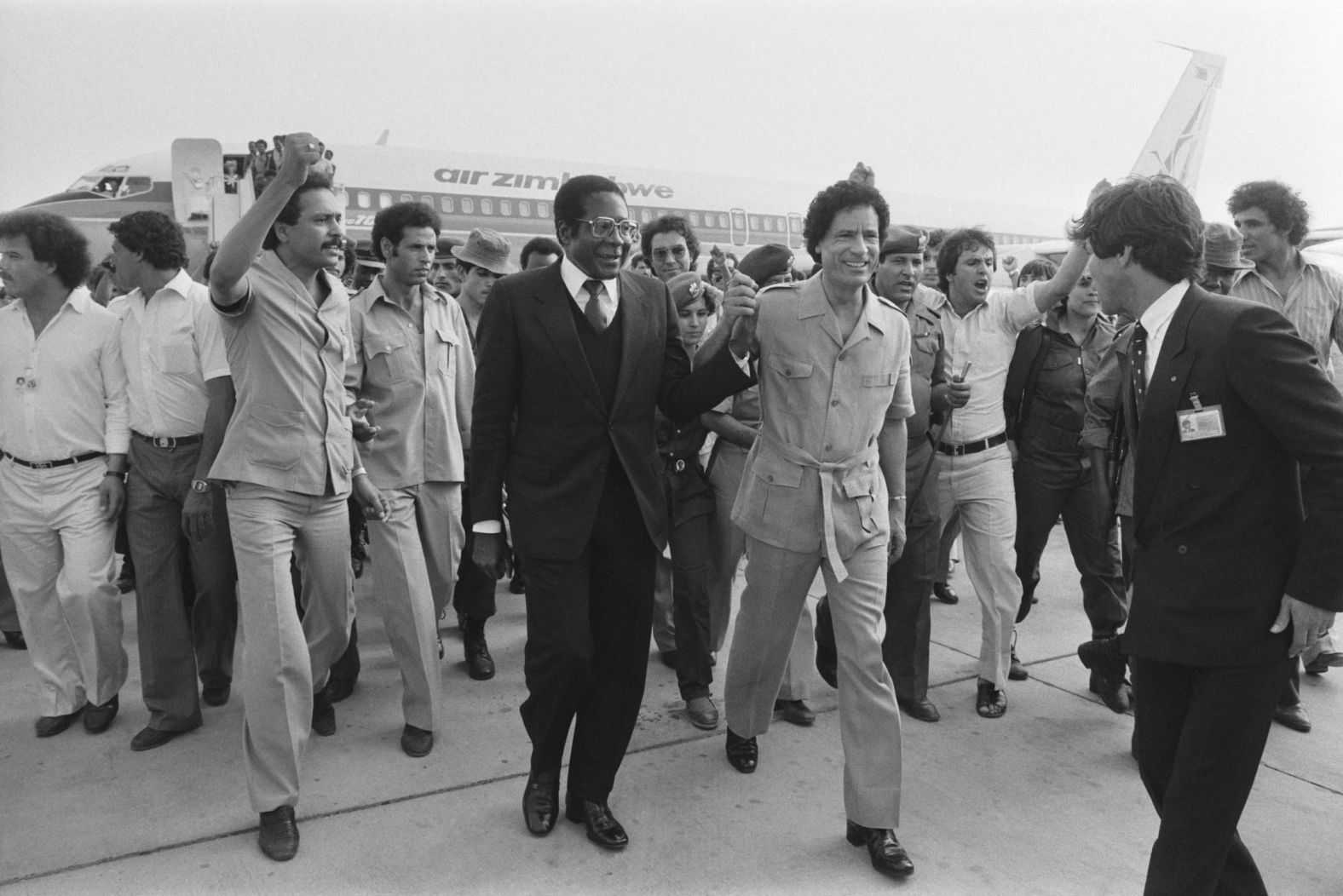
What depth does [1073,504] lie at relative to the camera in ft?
14.9

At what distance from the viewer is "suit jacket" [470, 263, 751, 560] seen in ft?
9.81

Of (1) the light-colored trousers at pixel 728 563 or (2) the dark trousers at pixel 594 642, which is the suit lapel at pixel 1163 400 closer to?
(2) the dark trousers at pixel 594 642

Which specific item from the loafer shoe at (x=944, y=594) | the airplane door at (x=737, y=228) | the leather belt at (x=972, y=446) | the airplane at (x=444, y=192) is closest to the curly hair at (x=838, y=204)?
the leather belt at (x=972, y=446)

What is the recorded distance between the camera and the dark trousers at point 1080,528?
444 centimetres

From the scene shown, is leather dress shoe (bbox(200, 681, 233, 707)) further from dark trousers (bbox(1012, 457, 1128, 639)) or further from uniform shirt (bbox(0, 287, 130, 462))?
dark trousers (bbox(1012, 457, 1128, 639))

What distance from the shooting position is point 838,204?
10.6 ft

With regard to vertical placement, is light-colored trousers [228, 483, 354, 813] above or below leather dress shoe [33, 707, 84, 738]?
above

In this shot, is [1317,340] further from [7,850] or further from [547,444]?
[7,850]

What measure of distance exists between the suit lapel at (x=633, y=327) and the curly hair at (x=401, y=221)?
1.18 metres

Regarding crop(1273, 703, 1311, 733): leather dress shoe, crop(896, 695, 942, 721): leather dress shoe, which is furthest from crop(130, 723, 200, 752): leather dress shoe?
crop(1273, 703, 1311, 733): leather dress shoe

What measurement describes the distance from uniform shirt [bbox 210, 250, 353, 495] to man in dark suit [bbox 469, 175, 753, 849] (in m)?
0.61

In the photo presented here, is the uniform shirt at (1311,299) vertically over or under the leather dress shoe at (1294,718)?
over

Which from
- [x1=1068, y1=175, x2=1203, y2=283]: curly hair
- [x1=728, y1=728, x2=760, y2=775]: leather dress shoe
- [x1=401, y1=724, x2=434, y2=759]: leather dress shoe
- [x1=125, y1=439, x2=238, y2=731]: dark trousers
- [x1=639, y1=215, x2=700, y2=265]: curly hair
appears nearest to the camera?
[x1=1068, y1=175, x2=1203, y2=283]: curly hair

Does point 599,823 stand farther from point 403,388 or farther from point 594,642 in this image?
point 403,388
